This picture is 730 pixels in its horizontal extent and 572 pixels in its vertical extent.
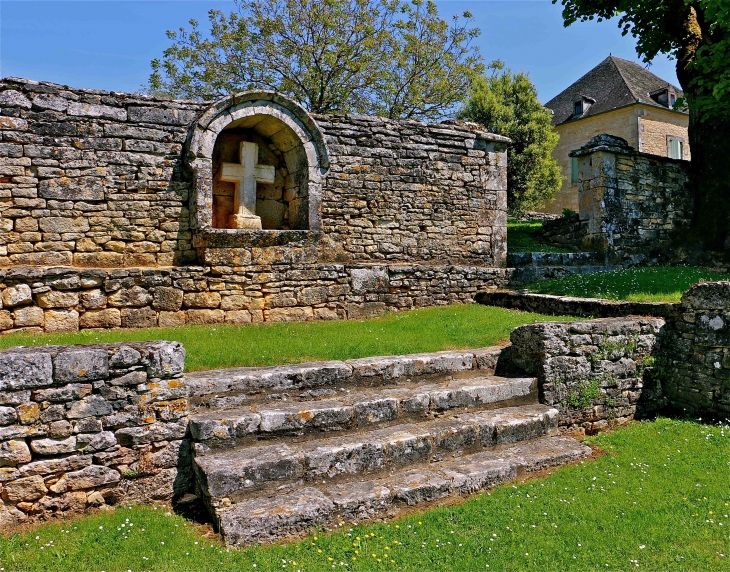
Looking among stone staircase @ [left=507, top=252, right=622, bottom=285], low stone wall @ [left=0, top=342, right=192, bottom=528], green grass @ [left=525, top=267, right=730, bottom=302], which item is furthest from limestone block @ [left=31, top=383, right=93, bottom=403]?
stone staircase @ [left=507, top=252, right=622, bottom=285]

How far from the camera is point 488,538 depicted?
4.05 meters

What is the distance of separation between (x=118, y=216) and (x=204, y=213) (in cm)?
123

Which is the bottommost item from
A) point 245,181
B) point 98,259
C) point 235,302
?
point 235,302

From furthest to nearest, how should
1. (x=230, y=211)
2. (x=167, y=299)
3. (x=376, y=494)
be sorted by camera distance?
(x=230, y=211), (x=167, y=299), (x=376, y=494)

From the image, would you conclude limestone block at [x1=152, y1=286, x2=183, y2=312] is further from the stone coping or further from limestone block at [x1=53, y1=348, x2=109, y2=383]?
the stone coping

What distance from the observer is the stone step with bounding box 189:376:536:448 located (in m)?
4.63

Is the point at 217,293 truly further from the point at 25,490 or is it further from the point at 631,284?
the point at 631,284

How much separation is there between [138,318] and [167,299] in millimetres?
477

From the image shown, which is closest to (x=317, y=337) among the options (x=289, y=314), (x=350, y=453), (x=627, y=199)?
(x=289, y=314)

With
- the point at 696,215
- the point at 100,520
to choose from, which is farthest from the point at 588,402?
the point at 696,215

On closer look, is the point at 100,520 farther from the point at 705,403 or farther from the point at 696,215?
the point at 696,215

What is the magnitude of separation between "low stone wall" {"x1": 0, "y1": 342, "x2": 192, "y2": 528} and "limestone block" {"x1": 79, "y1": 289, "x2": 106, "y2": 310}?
3448mm

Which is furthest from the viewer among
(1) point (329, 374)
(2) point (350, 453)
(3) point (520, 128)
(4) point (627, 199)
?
(3) point (520, 128)

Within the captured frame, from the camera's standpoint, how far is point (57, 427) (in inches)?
163
